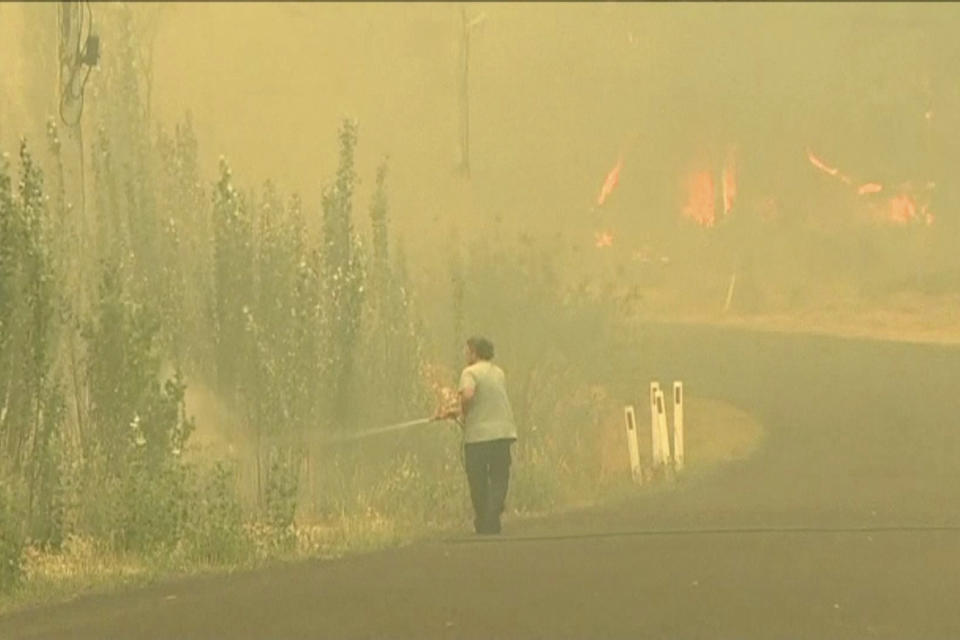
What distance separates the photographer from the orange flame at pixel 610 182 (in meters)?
51.8

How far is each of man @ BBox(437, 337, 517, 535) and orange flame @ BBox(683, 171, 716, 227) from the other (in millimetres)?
40021

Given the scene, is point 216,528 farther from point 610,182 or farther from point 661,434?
point 610,182

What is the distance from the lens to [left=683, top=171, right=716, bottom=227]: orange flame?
54.1m

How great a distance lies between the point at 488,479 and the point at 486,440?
326mm

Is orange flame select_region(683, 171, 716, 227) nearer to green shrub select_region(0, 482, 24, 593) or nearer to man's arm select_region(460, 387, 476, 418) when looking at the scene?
man's arm select_region(460, 387, 476, 418)

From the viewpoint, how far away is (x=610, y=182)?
52.8 m

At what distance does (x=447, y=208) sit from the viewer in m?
38.7

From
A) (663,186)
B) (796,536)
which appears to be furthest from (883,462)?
(663,186)

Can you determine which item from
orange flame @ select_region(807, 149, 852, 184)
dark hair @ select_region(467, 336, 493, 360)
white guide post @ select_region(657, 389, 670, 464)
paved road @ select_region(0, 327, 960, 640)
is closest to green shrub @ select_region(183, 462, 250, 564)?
paved road @ select_region(0, 327, 960, 640)

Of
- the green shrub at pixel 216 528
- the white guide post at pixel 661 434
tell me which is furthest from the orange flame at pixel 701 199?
the green shrub at pixel 216 528

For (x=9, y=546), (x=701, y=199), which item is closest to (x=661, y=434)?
(x=9, y=546)

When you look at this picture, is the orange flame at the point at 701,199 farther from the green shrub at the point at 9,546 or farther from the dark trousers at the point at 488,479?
the green shrub at the point at 9,546

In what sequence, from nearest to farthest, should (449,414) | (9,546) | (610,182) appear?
(9,546)
(449,414)
(610,182)

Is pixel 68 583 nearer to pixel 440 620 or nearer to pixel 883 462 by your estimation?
pixel 440 620
